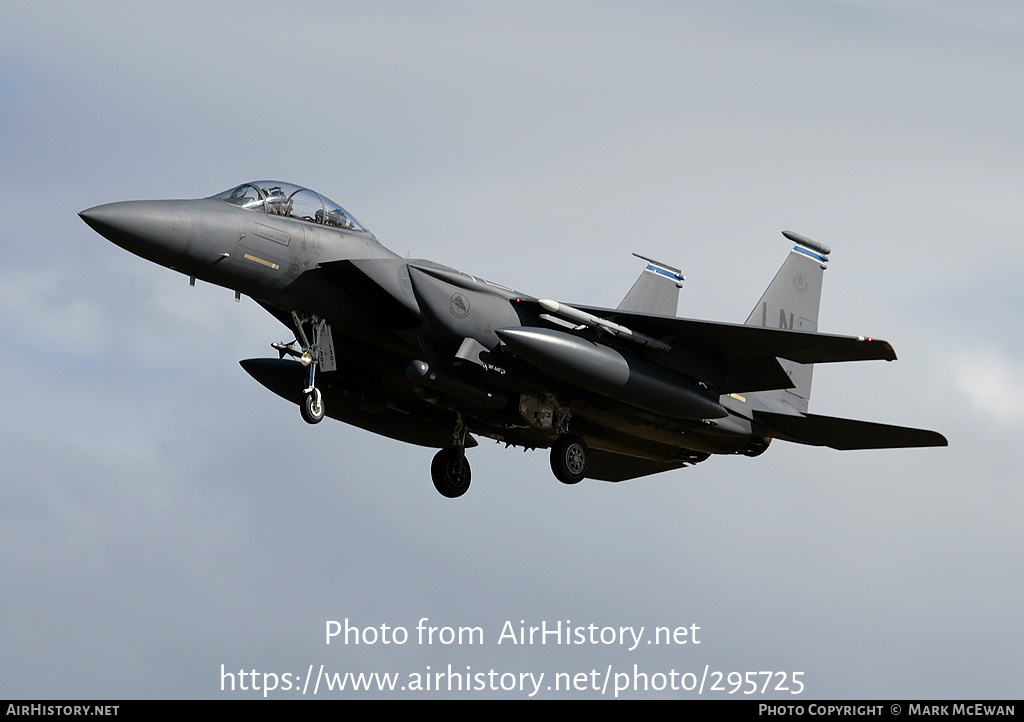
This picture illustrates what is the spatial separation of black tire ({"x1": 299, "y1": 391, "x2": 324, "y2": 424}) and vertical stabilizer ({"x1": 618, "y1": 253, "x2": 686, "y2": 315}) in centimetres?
695

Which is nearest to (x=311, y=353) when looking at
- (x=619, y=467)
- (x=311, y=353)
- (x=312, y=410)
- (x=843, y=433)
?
(x=311, y=353)

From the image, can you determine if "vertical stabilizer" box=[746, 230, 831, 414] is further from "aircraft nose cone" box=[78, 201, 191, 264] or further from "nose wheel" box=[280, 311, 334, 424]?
"aircraft nose cone" box=[78, 201, 191, 264]

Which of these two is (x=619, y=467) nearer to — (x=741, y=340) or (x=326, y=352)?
(x=741, y=340)

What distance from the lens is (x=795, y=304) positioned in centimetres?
2306

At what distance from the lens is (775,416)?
21.5 m

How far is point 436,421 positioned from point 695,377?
14.2ft

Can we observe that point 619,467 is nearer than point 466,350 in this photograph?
No

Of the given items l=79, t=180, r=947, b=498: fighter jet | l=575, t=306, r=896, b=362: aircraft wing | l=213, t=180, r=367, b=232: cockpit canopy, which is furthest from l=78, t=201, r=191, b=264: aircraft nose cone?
l=575, t=306, r=896, b=362: aircraft wing

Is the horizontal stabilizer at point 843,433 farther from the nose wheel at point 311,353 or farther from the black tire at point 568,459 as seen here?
the nose wheel at point 311,353

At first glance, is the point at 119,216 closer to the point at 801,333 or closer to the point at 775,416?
the point at 801,333

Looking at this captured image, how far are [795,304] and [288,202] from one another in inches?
349

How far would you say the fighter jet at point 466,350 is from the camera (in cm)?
1823

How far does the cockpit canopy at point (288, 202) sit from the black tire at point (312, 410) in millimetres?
2415
